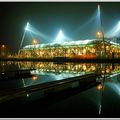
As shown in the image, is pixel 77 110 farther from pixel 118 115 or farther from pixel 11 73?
pixel 11 73

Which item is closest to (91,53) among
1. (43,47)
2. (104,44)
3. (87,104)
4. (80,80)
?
(104,44)

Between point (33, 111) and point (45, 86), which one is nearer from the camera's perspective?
point (33, 111)

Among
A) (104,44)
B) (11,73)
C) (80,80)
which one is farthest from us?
(104,44)

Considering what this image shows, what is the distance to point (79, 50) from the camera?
151ft

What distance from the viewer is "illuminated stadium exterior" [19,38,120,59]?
41237 millimetres

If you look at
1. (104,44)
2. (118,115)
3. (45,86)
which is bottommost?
(118,115)

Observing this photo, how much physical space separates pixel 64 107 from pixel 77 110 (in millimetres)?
382

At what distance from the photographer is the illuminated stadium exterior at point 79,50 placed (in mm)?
41237

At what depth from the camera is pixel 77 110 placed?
17.8 feet

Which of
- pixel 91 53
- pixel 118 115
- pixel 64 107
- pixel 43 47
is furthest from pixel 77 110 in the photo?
pixel 43 47

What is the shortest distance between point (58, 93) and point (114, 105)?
2.02m

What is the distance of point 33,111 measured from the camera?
5.24 metres
